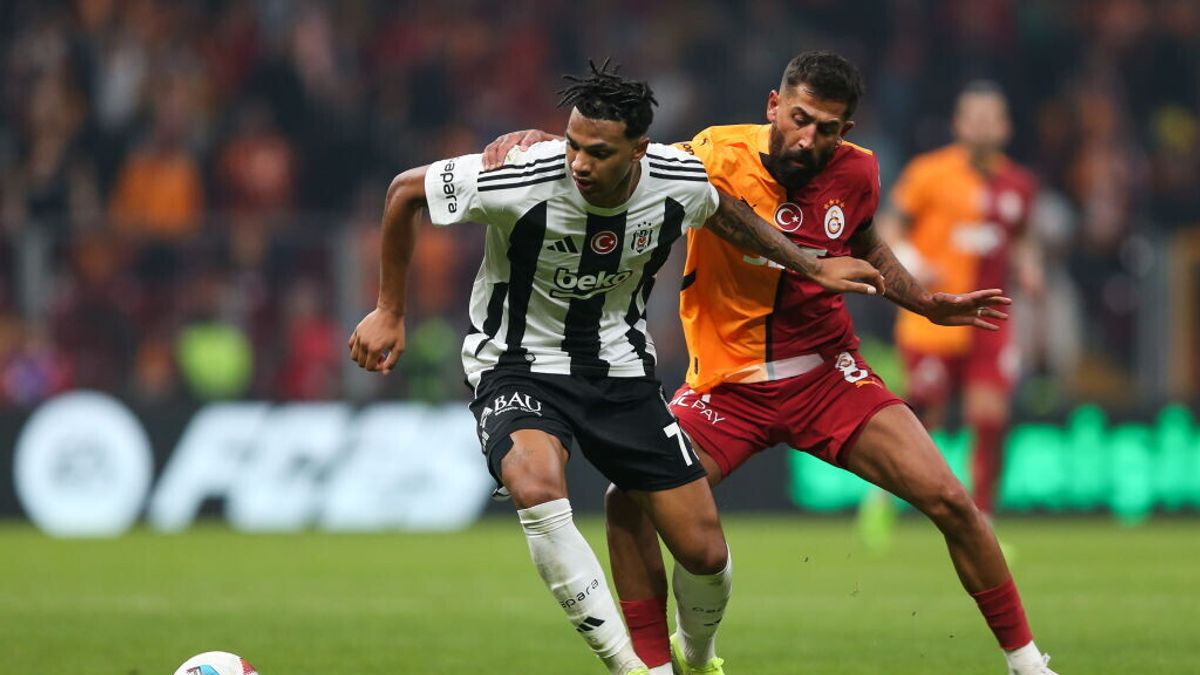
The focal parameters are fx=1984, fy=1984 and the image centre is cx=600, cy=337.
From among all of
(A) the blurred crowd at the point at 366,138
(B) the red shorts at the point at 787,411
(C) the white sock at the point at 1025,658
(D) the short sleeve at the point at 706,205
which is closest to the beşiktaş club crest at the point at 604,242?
(D) the short sleeve at the point at 706,205

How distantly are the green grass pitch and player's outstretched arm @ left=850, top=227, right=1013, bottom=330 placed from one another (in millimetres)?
1294

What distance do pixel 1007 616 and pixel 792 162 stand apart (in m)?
1.67

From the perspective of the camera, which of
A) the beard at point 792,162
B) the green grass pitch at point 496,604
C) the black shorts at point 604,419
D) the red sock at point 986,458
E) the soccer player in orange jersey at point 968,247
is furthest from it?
the soccer player in orange jersey at point 968,247

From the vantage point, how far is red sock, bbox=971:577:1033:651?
652 centimetres

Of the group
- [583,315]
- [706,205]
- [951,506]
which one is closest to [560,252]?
[583,315]

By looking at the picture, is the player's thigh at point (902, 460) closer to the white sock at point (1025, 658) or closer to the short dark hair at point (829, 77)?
the white sock at point (1025, 658)

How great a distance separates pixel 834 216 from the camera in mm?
6805

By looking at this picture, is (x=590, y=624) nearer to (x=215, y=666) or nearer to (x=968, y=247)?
(x=215, y=666)

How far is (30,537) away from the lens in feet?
45.9

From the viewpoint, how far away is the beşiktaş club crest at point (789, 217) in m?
6.79

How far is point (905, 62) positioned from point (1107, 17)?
2.15 m

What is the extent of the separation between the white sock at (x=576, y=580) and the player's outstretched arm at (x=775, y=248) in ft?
3.78

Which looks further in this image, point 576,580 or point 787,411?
point 787,411

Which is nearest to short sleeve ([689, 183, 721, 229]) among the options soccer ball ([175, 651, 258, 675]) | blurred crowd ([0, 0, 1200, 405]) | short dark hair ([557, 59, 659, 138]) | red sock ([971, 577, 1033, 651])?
short dark hair ([557, 59, 659, 138])
